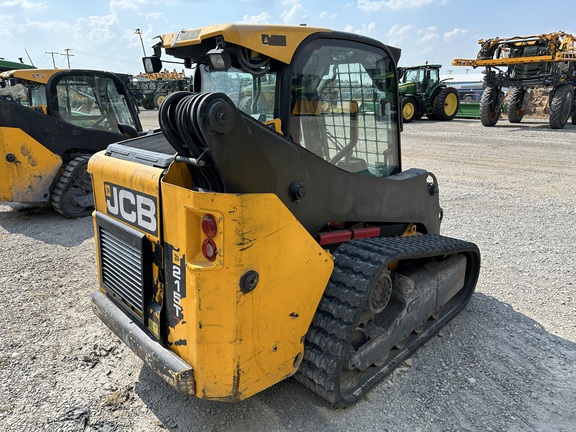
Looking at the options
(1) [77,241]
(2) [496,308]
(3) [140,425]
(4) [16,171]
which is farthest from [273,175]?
(4) [16,171]

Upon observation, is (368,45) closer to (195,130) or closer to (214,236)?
(195,130)

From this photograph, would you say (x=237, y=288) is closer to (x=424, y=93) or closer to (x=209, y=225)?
(x=209, y=225)

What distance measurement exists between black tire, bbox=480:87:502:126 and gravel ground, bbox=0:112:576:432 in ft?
43.5

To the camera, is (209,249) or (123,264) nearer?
(209,249)

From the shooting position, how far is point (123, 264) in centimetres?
279

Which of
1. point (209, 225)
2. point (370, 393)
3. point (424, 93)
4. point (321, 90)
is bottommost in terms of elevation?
point (370, 393)

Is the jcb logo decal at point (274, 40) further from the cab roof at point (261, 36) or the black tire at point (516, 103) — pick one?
the black tire at point (516, 103)

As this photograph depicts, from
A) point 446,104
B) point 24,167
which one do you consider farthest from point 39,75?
point 446,104

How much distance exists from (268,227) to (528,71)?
18177 mm

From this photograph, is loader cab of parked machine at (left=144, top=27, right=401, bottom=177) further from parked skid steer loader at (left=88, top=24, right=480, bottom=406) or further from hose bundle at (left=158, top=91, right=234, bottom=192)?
hose bundle at (left=158, top=91, right=234, bottom=192)

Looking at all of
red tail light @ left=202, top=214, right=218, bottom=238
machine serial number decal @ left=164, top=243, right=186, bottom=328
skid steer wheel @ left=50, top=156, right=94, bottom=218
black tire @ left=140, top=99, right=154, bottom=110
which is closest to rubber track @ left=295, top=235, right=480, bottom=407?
machine serial number decal @ left=164, top=243, right=186, bottom=328

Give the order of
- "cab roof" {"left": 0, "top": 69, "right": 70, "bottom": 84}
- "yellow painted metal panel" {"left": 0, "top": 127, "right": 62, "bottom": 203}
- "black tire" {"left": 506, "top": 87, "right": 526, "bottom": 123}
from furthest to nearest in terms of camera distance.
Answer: "black tire" {"left": 506, "top": 87, "right": 526, "bottom": 123}, "cab roof" {"left": 0, "top": 69, "right": 70, "bottom": 84}, "yellow painted metal panel" {"left": 0, "top": 127, "right": 62, "bottom": 203}

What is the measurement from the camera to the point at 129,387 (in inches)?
115

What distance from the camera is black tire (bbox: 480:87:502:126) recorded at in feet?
57.5
